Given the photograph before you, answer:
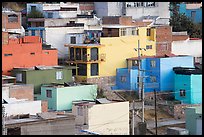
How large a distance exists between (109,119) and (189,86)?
234 cm

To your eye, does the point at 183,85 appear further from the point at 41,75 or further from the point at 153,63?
the point at 41,75

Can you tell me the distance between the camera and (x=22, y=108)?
20.4 feet

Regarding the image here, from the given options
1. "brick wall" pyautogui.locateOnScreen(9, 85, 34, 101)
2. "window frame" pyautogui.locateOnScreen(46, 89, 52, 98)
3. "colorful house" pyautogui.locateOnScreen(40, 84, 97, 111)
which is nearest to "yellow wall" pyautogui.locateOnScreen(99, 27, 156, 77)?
"colorful house" pyautogui.locateOnScreen(40, 84, 97, 111)

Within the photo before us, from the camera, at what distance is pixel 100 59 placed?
355 inches

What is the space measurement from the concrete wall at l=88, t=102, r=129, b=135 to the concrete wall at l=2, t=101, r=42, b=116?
59 centimetres

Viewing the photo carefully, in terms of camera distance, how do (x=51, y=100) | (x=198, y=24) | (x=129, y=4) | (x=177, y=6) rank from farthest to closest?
(x=177, y=6), (x=198, y=24), (x=129, y=4), (x=51, y=100)

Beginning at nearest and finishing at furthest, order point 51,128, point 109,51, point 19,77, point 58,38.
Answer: point 51,128
point 19,77
point 109,51
point 58,38

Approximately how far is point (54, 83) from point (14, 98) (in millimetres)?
1527

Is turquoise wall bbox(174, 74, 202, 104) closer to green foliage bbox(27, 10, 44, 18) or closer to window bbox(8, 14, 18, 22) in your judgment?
window bbox(8, 14, 18, 22)

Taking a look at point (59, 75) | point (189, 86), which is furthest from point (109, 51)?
point (189, 86)

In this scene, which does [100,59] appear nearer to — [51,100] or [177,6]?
[51,100]

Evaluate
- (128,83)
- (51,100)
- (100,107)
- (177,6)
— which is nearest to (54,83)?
(51,100)

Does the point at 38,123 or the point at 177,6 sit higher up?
the point at 177,6

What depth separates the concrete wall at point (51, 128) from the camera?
4.96 metres
